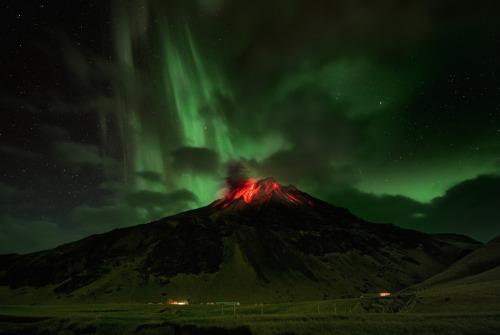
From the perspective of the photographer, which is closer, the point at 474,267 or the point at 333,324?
the point at 333,324

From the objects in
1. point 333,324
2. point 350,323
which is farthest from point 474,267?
point 333,324

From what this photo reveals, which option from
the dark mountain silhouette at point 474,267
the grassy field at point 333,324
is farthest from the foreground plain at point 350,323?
the dark mountain silhouette at point 474,267

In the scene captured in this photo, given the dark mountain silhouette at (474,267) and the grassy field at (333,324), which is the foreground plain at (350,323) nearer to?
the grassy field at (333,324)

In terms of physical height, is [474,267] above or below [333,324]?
below

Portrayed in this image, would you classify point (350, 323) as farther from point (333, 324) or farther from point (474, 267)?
point (474, 267)

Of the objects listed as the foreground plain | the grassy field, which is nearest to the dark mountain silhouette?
the foreground plain

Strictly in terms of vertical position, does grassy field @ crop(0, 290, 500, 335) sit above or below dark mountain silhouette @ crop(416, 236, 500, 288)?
above

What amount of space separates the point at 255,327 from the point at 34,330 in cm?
3677

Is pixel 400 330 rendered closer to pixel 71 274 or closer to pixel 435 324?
pixel 435 324

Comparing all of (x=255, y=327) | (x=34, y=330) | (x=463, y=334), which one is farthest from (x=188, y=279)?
(x=463, y=334)

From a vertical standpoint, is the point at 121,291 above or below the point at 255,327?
below

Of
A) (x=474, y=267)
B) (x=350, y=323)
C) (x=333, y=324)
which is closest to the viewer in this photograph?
(x=350, y=323)

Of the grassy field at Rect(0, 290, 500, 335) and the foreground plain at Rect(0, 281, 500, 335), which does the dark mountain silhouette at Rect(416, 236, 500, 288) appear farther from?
the grassy field at Rect(0, 290, 500, 335)

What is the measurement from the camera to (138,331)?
48062mm
